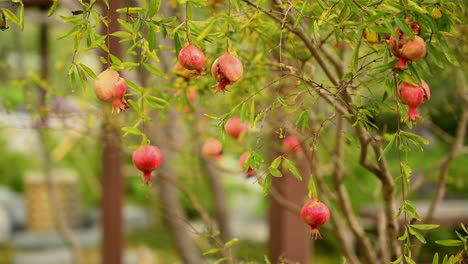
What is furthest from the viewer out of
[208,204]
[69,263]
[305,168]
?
[208,204]

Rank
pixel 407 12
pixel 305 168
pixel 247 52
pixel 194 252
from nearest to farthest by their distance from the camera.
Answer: pixel 407 12, pixel 247 52, pixel 305 168, pixel 194 252

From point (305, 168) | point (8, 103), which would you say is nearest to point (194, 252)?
point (305, 168)

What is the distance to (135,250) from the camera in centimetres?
412

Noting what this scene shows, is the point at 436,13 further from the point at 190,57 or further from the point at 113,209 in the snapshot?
the point at 113,209

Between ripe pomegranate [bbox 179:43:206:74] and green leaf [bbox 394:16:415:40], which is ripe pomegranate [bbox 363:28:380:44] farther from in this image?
ripe pomegranate [bbox 179:43:206:74]

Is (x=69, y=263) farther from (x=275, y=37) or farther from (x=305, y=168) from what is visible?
(x=275, y=37)

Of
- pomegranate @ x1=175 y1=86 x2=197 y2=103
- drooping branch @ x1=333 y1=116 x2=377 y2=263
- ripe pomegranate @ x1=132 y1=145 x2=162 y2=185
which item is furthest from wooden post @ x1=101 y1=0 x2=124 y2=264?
ripe pomegranate @ x1=132 y1=145 x2=162 y2=185

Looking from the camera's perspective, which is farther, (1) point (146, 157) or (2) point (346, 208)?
(2) point (346, 208)

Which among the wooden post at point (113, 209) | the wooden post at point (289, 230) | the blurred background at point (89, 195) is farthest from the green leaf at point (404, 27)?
the blurred background at point (89, 195)

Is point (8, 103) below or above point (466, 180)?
above

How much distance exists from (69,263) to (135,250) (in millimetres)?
510

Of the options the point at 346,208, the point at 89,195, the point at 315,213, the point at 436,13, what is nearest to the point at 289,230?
the point at 346,208

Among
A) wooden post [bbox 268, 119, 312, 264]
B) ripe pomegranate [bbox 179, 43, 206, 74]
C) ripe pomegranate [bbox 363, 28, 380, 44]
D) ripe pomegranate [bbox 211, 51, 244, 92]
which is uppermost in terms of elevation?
ripe pomegranate [bbox 363, 28, 380, 44]

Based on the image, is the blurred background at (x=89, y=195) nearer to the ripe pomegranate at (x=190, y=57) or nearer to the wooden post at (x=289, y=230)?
the wooden post at (x=289, y=230)
